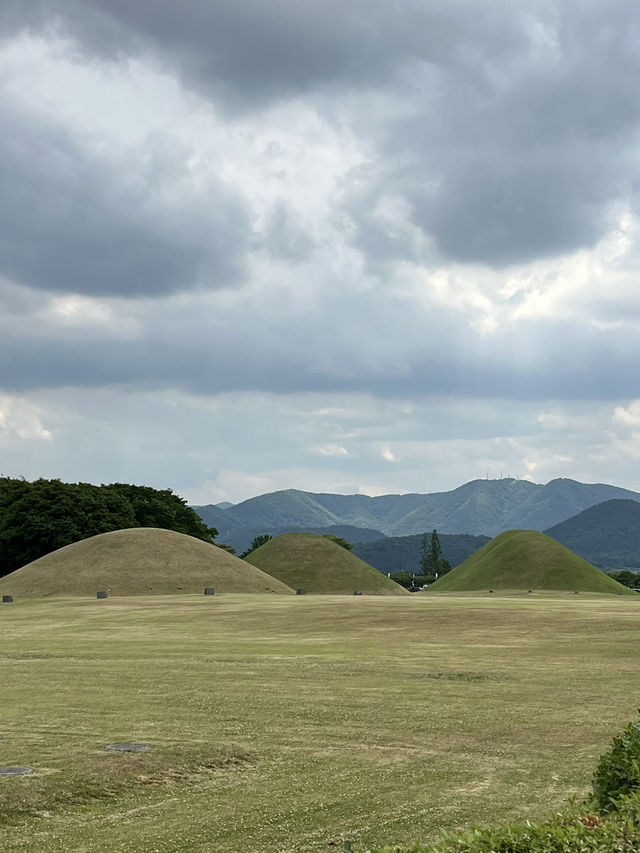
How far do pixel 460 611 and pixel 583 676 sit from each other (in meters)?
34.2

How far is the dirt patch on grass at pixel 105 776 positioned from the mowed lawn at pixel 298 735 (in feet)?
0.17

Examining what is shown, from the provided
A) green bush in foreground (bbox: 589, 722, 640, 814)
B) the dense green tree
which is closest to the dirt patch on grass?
green bush in foreground (bbox: 589, 722, 640, 814)

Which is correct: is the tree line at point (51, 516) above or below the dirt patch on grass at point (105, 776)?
above

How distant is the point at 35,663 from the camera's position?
40.4 metres

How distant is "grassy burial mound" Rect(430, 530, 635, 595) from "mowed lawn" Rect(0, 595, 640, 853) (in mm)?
117287

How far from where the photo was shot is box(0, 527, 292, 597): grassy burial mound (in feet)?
364

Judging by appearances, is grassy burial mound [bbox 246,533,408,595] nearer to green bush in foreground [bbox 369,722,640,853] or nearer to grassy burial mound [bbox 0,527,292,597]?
grassy burial mound [bbox 0,527,292,597]

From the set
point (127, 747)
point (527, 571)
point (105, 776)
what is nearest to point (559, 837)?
point (105, 776)

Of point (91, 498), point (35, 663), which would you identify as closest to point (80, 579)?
point (91, 498)

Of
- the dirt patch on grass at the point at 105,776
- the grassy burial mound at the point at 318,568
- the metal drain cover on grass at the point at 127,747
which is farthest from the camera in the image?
the grassy burial mound at the point at 318,568

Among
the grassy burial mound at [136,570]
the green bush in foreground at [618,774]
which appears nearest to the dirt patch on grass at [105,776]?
the green bush in foreground at [618,774]

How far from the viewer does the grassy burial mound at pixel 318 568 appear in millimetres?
150750

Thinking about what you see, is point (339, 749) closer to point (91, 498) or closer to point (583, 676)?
point (583, 676)

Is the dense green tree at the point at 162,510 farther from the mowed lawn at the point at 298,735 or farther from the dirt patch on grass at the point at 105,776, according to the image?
the dirt patch on grass at the point at 105,776
